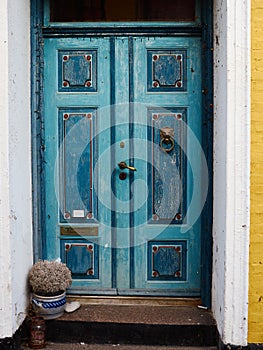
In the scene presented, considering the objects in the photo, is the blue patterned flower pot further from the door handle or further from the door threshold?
the door handle

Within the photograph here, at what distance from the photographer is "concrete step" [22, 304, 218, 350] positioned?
3.44 metres

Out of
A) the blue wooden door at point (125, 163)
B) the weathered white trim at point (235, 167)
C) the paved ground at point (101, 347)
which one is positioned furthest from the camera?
the blue wooden door at point (125, 163)

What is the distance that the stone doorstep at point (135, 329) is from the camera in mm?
3439

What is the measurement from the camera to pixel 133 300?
12.6ft

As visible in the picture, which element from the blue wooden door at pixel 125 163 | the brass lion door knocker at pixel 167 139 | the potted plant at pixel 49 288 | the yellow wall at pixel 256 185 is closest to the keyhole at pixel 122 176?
the blue wooden door at pixel 125 163

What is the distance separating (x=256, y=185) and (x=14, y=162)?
1692 mm

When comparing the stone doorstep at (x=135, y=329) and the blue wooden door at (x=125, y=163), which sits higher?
the blue wooden door at (x=125, y=163)

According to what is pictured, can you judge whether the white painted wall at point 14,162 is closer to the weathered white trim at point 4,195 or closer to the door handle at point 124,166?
the weathered white trim at point 4,195

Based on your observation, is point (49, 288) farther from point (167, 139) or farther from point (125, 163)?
point (167, 139)

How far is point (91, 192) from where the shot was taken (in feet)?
12.5

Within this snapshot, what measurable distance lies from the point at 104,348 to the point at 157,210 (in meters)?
1.15

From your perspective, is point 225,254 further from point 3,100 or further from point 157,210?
point 3,100

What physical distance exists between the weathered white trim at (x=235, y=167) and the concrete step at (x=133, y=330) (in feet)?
0.82

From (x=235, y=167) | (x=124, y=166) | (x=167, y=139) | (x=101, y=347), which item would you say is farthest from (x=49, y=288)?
(x=235, y=167)
